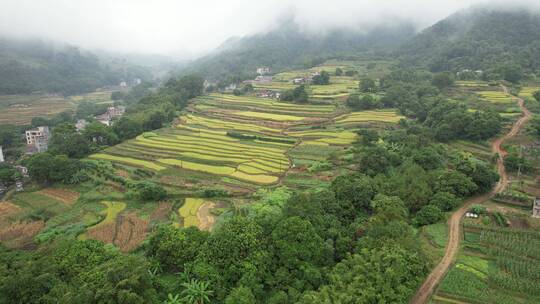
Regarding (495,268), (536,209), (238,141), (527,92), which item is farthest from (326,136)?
(527,92)

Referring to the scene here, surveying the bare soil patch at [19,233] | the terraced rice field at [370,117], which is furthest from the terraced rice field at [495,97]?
the bare soil patch at [19,233]

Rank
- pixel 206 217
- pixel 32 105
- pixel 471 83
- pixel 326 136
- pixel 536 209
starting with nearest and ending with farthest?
pixel 536 209, pixel 206 217, pixel 326 136, pixel 471 83, pixel 32 105

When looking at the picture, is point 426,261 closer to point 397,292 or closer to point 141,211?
point 397,292

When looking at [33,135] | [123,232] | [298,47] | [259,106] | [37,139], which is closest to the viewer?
[123,232]

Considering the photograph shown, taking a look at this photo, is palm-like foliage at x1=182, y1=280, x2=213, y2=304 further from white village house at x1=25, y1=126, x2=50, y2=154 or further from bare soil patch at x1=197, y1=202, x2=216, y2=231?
white village house at x1=25, y1=126, x2=50, y2=154

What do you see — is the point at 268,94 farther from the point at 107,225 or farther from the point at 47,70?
the point at 47,70

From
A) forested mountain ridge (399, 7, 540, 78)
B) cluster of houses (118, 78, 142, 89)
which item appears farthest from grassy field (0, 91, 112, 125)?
forested mountain ridge (399, 7, 540, 78)
